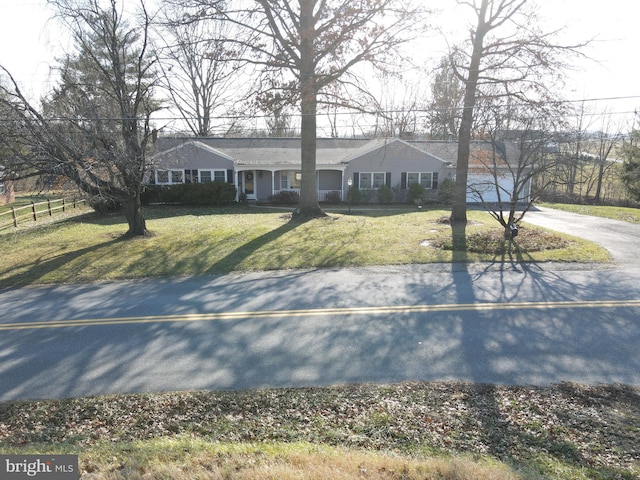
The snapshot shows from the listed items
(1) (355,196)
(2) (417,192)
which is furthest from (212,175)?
(2) (417,192)

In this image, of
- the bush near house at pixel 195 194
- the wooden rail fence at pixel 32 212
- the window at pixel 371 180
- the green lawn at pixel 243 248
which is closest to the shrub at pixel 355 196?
the window at pixel 371 180

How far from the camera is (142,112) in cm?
1727

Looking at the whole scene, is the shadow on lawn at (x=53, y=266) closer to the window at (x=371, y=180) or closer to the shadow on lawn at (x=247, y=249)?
the shadow on lawn at (x=247, y=249)

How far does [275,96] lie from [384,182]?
14.0 m

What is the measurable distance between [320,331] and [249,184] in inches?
965

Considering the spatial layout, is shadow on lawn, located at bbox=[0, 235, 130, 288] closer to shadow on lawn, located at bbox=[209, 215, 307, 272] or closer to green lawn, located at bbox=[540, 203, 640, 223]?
shadow on lawn, located at bbox=[209, 215, 307, 272]

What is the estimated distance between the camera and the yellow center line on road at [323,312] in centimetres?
820

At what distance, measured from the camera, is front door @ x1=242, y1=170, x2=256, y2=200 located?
30672 millimetres

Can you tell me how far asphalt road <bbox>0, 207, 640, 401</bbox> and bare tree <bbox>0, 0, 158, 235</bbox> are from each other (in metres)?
4.72

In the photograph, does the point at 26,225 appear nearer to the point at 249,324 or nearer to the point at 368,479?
the point at 249,324

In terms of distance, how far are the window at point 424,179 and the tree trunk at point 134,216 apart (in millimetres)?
19641

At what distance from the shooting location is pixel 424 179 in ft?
101

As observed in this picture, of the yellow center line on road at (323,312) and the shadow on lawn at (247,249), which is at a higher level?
the shadow on lawn at (247,249)

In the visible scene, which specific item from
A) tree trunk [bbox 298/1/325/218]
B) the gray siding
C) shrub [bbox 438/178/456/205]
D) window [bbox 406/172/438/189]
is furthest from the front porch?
tree trunk [bbox 298/1/325/218]
